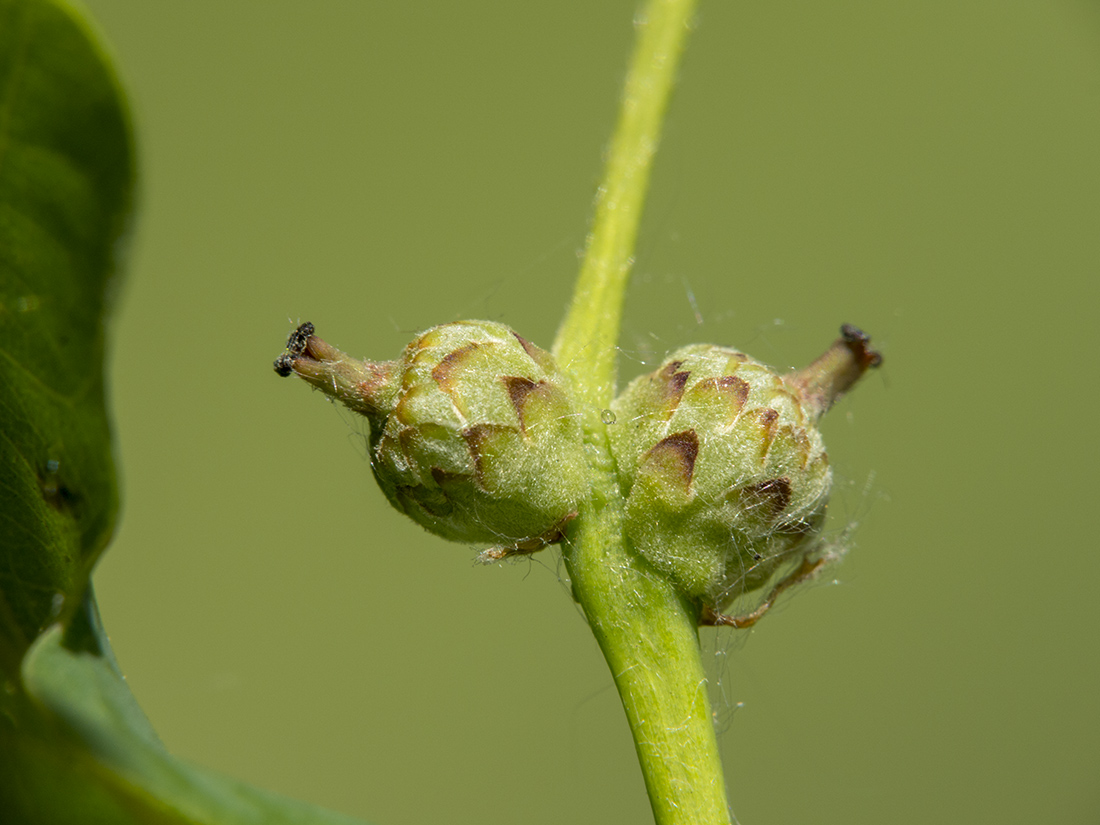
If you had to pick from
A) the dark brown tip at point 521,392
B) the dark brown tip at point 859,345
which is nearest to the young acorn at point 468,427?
the dark brown tip at point 521,392

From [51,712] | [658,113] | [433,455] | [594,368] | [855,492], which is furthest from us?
[855,492]

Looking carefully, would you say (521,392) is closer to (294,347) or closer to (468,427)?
(468,427)

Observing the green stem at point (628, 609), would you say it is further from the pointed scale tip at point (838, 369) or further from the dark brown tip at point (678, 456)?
the pointed scale tip at point (838, 369)

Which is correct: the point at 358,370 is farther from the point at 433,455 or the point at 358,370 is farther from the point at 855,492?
the point at 855,492

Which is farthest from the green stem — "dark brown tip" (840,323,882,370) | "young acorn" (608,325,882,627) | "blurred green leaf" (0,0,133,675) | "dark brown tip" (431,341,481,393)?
"blurred green leaf" (0,0,133,675)

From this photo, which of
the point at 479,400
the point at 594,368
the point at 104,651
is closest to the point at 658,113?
the point at 594,368

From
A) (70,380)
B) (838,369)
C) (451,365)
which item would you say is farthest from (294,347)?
(838,369)

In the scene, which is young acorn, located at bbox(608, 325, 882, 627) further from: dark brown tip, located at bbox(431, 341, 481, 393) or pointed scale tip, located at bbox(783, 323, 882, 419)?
dark brown tip, located at bbox(431, 341, 481, 393)
